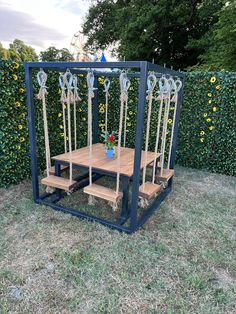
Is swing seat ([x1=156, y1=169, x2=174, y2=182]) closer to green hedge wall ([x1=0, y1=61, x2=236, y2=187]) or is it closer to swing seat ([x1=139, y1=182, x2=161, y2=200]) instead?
swing seat ([x1=139, y1=182, x2=161, y2=200])

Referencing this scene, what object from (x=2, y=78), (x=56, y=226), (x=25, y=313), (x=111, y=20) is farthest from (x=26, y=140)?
(x=111, y=20)

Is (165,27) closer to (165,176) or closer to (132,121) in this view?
(132,121)

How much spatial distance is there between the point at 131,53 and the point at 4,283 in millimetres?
10115

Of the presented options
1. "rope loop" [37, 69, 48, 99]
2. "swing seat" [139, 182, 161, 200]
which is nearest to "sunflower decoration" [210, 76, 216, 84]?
"swing seat" [139, 182, 161, 200]

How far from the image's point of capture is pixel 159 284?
1.77 meters

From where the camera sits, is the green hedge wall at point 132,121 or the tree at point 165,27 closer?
the green hedge wall at point 132,121

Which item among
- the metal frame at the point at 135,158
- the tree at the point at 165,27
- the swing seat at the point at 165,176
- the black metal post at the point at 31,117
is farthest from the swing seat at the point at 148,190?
the tree at the point at 165,27

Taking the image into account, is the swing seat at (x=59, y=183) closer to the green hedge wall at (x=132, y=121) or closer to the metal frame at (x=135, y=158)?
the metal frame at (x=135, y=158)

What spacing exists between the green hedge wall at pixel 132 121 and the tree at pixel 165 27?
589cm

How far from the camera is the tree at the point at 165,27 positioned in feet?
28.4

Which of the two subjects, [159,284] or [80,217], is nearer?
[159,284]

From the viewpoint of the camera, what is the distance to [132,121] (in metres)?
4.48

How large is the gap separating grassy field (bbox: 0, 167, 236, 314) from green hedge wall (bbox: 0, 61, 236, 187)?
A: 759mm

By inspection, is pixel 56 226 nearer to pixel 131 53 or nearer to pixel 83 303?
pixel 83 303
